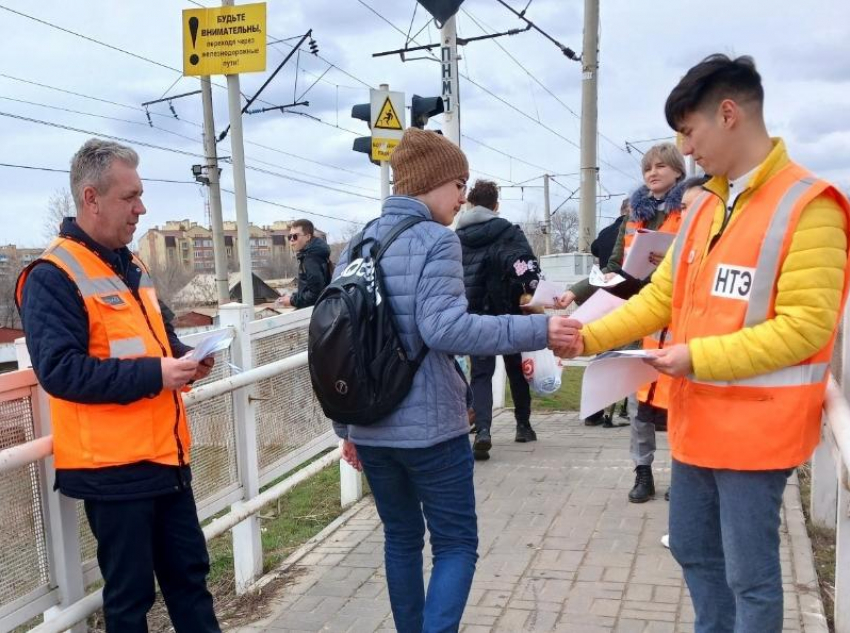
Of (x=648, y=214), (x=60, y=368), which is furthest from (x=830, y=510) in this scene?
(x=60, y=368)

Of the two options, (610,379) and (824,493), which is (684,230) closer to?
(610,379)

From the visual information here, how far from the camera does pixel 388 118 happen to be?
24.9 ft

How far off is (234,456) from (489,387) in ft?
8.72

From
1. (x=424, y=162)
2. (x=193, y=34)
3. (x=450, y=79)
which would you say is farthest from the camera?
(x=193, y=34)

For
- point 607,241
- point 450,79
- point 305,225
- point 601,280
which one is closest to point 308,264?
point 305,225

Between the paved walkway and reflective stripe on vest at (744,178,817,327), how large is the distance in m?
1.76

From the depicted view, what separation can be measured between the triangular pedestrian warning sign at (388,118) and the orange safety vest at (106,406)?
16.6ft

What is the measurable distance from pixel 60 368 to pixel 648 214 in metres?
3.33

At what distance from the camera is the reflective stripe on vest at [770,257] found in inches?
85.3

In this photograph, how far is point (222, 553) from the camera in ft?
17.3

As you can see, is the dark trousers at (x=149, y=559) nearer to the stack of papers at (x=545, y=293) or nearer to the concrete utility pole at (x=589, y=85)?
the stack of papers at (x=545, y=293)

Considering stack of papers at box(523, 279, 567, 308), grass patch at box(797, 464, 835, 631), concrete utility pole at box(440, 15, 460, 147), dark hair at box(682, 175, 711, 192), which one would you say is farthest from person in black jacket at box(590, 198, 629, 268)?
stack of papers at box(523, 279, 567, 308)

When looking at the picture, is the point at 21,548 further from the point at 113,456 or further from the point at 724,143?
the point at 724,143

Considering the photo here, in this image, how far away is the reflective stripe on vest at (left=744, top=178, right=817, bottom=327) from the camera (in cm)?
217
